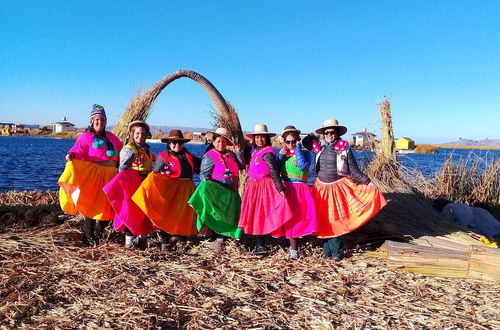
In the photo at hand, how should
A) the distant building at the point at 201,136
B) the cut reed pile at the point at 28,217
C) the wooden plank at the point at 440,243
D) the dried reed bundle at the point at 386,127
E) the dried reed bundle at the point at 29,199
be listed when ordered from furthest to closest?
1. the dried reed bundle at the point at 386,127
2. the dried reed bundle at the point at 29,199
3. the distant building at the point at 201,136
4. the cut reed pile at the point at 28,217
5. the wooden plank at the point at 440,243

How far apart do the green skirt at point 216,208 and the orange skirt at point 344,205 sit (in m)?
1.02

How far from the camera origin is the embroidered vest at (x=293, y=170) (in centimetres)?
442

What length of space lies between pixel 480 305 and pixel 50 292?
3680 millimetres

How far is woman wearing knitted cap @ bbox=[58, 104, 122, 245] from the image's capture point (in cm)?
441

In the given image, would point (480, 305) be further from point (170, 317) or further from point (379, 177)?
point (379, 177)

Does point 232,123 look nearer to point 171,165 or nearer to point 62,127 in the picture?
point 171,165

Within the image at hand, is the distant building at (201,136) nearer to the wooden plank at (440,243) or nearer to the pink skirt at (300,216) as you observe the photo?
the pink skirt at (300,216)

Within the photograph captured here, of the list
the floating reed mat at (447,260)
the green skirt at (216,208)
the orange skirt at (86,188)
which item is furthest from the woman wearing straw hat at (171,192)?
the floating reed mat at (447,260)

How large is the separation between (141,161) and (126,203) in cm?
57

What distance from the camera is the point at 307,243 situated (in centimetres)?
481

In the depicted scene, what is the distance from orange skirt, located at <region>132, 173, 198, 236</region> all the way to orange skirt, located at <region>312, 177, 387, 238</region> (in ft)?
5.23

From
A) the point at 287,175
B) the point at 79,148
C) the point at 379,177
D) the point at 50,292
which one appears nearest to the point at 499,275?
the point at 287,175

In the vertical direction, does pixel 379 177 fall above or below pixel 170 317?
above

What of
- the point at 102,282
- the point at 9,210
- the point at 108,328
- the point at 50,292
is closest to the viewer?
the point at 108,328
